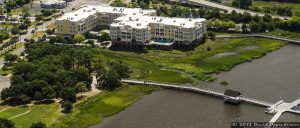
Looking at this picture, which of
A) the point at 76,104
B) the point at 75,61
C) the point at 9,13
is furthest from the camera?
the point at 9,13

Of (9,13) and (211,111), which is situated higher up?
(9,13)

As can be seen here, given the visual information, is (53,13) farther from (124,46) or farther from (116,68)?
(116,68)

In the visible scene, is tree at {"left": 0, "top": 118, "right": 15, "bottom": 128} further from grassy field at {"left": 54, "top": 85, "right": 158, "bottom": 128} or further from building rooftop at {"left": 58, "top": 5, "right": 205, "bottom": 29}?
building rooftop at {"left": 58, "top": 5, "right": 205, "bottom": 29}

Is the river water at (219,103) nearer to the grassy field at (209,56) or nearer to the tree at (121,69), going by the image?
the grassy field at (209,56)

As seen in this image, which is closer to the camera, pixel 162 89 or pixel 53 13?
pixel 162 89

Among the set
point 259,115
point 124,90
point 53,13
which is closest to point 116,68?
point 124,90

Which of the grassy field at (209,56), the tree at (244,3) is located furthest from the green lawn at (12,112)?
the tree at (244,3)
